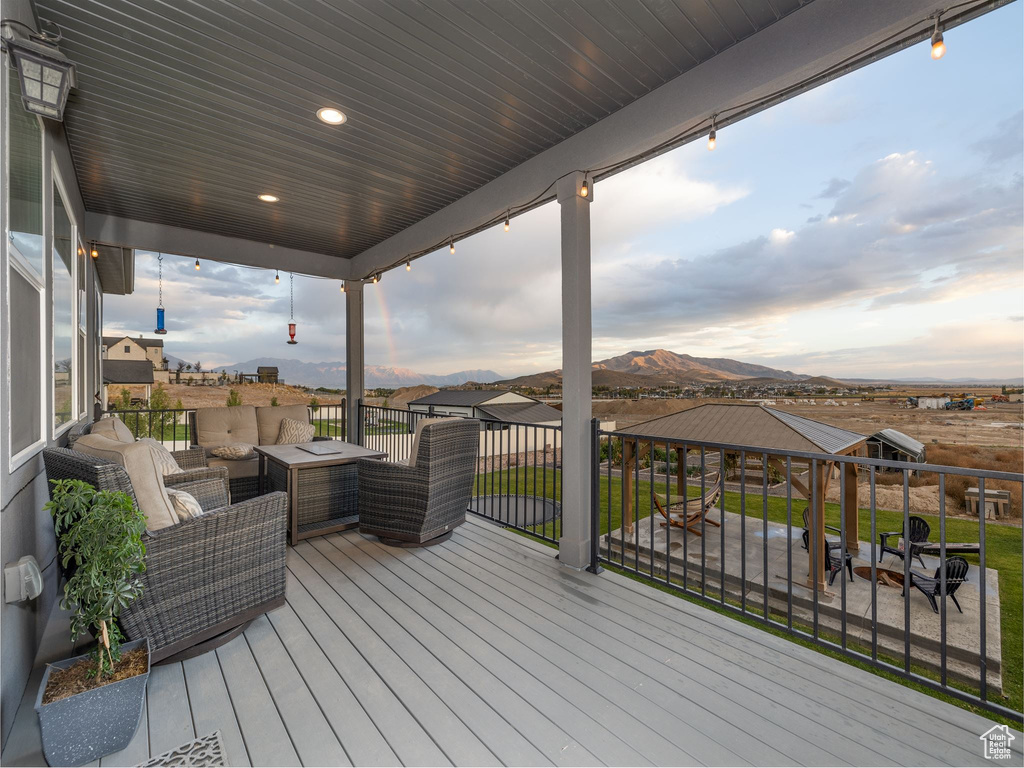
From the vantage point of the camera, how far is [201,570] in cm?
198

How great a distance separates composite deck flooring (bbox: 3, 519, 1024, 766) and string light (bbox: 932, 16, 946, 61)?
257 centimetres

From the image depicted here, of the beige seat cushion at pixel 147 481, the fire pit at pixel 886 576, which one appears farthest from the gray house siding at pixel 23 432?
the fire pit at pixel 886 576

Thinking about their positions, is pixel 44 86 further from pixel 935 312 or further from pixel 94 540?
pixel 935 312

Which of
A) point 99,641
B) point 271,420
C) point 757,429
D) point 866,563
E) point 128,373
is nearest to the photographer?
point 99,641

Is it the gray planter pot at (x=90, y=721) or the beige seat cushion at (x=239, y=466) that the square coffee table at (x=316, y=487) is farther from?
the gray planter pot at (x=90, y=721)

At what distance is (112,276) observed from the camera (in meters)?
7.11

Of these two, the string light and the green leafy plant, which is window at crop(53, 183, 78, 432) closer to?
the green leafy plant

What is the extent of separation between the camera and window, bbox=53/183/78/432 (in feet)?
8.96

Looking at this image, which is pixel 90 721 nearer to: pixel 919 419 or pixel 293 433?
pixel 293 433

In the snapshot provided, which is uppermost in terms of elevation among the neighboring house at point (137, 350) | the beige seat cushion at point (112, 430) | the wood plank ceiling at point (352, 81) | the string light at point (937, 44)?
the wood plank ceiling at point (352, 81)

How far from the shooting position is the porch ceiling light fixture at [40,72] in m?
1.62

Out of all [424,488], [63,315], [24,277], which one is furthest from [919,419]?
[63,315]

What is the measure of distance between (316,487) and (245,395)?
15.8 feet

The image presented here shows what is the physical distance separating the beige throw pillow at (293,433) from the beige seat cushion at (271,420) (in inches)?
4.3
